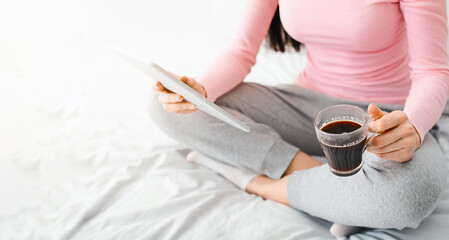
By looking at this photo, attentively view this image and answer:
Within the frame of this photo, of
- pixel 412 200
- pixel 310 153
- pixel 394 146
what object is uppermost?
pixel 394 146

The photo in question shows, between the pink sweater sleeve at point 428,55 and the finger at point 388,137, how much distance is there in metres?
0.14

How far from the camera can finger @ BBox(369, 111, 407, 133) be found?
31.1 inches

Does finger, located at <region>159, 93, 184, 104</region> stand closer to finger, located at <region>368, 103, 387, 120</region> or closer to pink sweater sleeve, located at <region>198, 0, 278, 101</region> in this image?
pink sweater sleeve, located at <region>198, 0, 278, 101</region>

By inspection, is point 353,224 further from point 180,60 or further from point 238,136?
point 180,60

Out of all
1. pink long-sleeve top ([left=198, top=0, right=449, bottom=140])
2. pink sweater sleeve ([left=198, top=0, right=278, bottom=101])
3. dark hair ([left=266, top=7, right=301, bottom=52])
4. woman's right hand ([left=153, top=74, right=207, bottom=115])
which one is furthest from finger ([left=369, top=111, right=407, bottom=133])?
dark hair ([left=266, top=7, right=301, bottom=52])

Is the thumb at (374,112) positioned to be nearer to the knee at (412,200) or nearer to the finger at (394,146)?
the finger at (394,146)

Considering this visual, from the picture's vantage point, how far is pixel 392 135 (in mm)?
824

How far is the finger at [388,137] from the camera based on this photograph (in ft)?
2.69

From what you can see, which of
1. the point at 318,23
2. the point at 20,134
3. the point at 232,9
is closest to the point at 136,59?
the point at 318,23

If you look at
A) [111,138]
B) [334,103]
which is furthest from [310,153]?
[111,138]

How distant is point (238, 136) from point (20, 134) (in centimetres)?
75

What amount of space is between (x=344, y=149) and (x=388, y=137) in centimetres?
9

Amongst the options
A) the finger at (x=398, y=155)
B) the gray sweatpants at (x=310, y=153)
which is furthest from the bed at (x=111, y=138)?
the finger at (x=398, y=155)

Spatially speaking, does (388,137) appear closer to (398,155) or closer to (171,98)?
(398,155)
